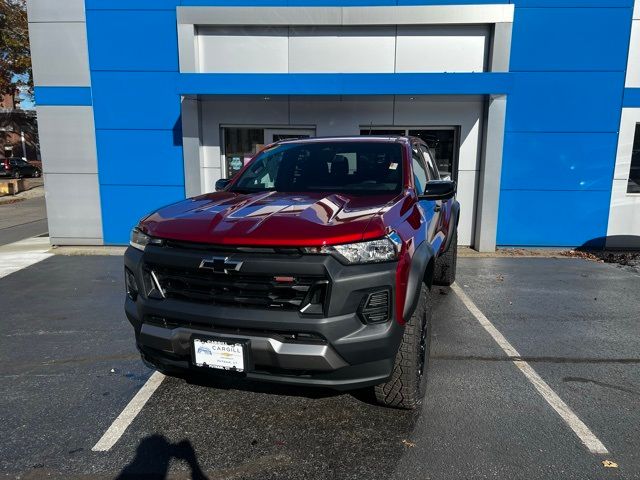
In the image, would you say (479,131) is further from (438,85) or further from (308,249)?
(308,249)

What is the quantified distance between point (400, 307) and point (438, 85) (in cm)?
606

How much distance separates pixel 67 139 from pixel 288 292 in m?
8.51

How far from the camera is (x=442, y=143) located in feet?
30.5

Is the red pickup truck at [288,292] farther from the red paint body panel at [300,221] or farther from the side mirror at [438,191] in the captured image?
the side mirror at [438,191]

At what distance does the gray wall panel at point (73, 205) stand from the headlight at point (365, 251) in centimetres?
823

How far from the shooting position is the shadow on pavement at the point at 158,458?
267 cm

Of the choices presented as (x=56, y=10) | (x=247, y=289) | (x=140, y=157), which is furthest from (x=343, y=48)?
(x=247, y=289)

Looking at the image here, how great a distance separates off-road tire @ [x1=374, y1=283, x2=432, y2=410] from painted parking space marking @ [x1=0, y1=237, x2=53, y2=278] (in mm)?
6872

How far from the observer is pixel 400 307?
2.69 meters

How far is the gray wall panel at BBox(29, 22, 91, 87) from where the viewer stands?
880 centimetres

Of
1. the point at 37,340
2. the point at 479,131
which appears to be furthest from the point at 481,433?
the point at 479,131

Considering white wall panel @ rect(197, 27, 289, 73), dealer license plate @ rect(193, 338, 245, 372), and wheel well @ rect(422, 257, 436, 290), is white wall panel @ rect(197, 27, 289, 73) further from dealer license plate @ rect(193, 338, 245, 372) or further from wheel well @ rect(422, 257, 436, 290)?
dealer license plate @ rect(193, 338, 245, 372)

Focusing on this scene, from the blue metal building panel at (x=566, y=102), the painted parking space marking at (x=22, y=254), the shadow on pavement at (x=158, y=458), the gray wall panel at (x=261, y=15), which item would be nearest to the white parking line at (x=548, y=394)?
the shadow on pavement at (x=158, y=458)

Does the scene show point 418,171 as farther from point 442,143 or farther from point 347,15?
point 347,15
